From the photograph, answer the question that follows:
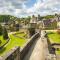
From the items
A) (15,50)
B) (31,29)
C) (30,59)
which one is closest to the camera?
(15,50)

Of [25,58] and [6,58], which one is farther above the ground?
[6,58]

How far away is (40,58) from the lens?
14883 mm

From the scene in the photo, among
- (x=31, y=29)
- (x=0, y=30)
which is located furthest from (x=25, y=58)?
(x=0, y=30)

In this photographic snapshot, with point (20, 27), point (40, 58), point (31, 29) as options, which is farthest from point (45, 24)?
point (40, 58)

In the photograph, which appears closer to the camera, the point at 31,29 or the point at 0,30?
the point at 31,29

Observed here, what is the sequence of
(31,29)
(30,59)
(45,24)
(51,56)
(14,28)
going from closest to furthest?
(51,56) < (30,59) < (31,29) < (14,28) < (45,24)

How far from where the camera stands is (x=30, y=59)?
47.6 ft

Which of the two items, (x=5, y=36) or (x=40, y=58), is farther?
(x=5, y=36)

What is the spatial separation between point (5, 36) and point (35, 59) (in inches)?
1552

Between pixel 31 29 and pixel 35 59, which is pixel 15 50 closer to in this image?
pixel 35 59

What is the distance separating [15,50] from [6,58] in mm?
2088

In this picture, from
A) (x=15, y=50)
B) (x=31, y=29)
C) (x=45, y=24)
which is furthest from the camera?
(x=45, y=24)

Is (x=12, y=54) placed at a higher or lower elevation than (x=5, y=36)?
higher

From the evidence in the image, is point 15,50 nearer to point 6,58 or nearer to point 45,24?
point 6,58
